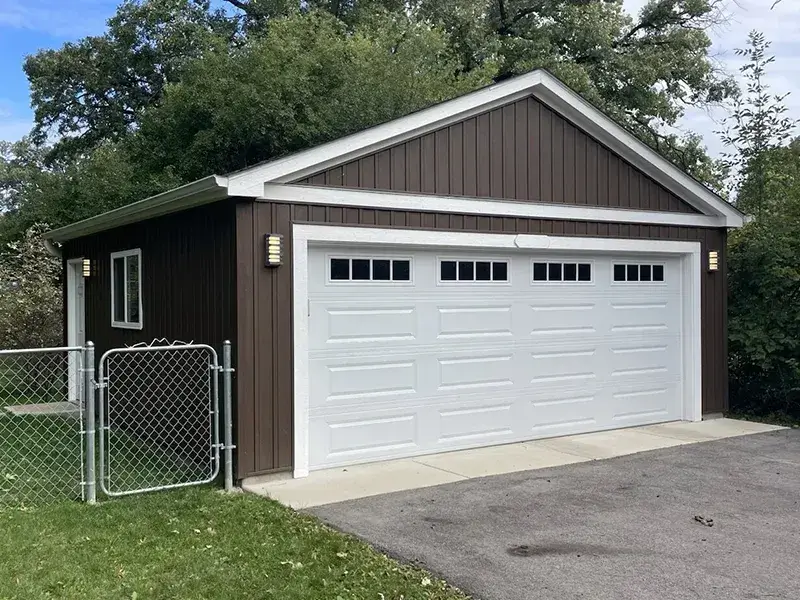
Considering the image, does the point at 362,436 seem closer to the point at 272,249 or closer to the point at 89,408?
the point at 272,249

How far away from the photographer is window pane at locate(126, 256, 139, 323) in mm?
8500

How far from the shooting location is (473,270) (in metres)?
7.55

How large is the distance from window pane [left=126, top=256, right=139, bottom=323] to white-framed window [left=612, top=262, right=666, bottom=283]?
212 inches

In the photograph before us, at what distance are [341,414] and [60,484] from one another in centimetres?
234

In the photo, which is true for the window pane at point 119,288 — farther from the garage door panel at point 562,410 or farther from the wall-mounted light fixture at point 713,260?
the wall-mounted light fixture at point 713,260

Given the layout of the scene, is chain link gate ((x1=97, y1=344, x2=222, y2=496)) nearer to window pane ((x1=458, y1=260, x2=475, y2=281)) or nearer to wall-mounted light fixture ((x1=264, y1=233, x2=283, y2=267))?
wall-mounted light fixture ((x1=264, y1=233, x2=283, y2=267))

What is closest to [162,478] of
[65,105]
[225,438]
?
[225,438]

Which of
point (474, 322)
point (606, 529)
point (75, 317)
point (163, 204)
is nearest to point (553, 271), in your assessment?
point (474, 322)

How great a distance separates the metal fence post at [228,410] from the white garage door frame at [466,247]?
603mm

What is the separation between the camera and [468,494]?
5805 millimetres

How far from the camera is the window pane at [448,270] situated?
7336 millimetres

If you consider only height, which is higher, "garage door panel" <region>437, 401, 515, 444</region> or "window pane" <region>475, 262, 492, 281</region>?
"window pane" <region>475, 262, 492, 281</region>

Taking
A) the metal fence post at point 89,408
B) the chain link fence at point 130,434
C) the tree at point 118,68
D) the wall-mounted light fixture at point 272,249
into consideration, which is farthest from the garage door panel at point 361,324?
the tree at point 118,68

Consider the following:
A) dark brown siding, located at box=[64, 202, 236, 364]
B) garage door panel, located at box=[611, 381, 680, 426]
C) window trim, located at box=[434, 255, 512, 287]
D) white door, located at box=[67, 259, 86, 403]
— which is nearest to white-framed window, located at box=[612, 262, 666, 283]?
garage door panel, located at box=[611, 381, 680, 426]
